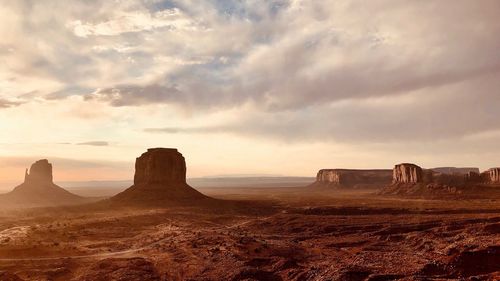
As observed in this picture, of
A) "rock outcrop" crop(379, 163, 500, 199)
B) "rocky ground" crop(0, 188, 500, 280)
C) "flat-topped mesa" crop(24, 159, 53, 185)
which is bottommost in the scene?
"rocky ground" crop(0, 188, 500, 280)

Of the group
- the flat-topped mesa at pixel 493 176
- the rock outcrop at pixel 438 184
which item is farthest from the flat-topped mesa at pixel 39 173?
the flat-topped mesa at pixel 493 176

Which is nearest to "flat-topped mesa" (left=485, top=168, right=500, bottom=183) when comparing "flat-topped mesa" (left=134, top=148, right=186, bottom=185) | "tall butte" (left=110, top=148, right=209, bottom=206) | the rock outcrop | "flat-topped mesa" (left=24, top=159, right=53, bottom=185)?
the rock outcrop

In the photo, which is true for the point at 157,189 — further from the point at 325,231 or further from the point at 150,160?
the point at 325,231

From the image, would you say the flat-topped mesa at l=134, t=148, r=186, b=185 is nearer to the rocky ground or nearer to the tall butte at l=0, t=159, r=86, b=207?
the tall butte at l=0, t=159, r=86, b=207

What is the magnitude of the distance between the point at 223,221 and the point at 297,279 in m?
40.6

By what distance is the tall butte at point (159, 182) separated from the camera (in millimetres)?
94588

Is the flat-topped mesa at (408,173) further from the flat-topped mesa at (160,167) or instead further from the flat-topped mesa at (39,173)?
the flat-topped mesa at (39,173)

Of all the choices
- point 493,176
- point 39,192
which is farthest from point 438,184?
point 39,192

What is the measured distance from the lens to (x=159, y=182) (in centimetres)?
10262

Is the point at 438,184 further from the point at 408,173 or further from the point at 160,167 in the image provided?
the point at 160,167

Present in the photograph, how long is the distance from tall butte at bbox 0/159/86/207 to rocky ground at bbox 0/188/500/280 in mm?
54703

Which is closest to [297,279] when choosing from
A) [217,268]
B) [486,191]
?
[217,268]

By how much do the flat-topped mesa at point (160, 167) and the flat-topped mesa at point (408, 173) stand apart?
264 feet

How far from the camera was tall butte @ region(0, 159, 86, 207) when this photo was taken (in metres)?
118
